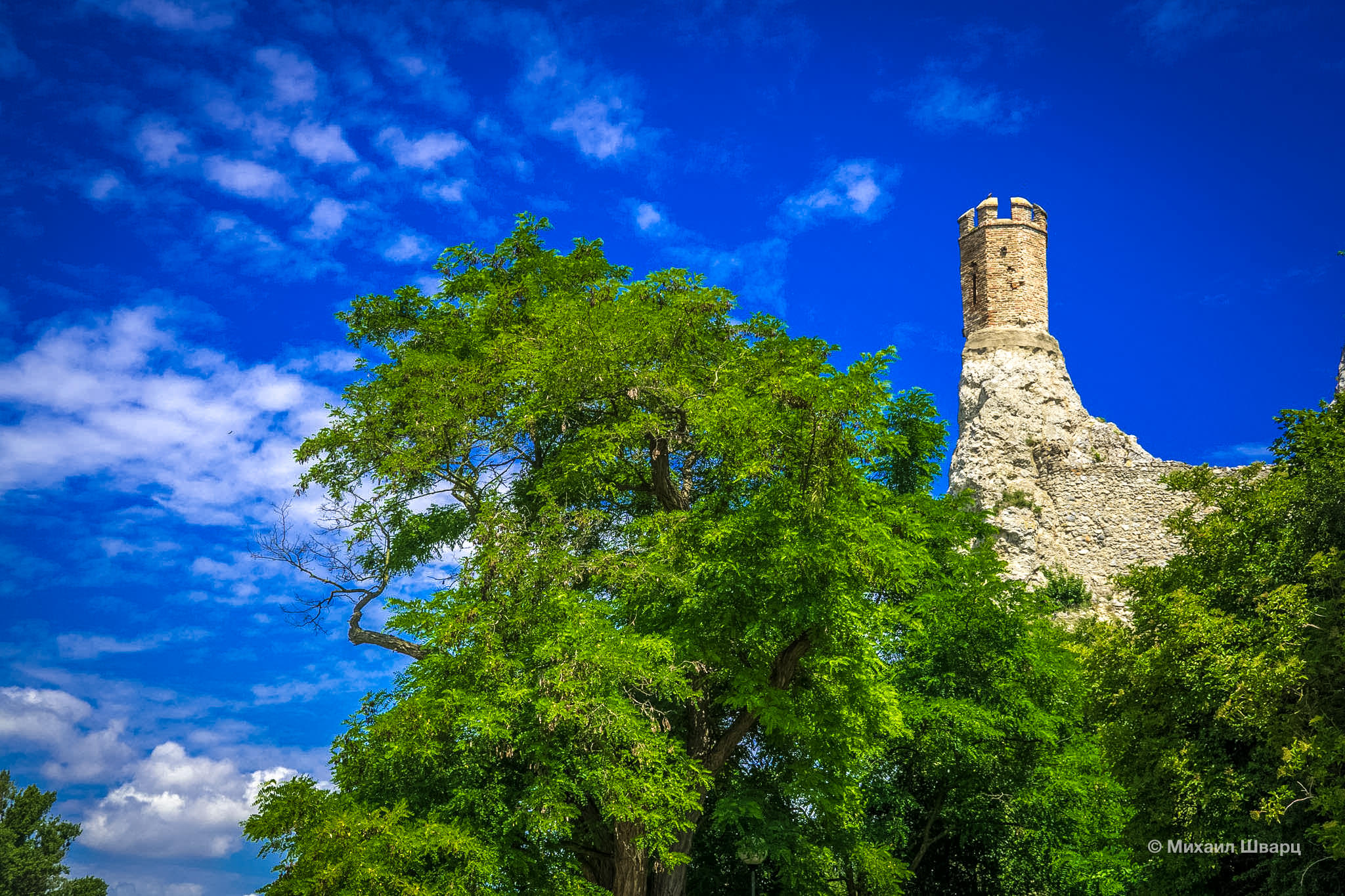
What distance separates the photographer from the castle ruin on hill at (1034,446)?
34750mm

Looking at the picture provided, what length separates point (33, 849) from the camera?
35406 millimetres

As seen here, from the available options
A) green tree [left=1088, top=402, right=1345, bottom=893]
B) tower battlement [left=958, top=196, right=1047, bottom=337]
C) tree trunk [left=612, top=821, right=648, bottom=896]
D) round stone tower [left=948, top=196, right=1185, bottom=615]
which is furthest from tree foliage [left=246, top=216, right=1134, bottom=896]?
tower battlement [left=958, top=196, right=1047, bottom=337]

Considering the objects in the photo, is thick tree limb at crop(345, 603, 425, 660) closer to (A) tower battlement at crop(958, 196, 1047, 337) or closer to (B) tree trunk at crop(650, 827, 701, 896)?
(B) tree trunk at crop(650, 827, 701, 896)

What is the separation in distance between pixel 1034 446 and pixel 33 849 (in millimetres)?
39633

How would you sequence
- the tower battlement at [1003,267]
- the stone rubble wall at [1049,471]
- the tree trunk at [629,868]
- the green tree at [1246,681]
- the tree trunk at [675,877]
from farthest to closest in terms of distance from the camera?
1. the tower battlement at [1003,267]
2. the stone rubble wall at [1049,471]
3. the tree trunk at [675,877]
4. the tree trunk at [629,868]
5. the green tree at [1246,681]

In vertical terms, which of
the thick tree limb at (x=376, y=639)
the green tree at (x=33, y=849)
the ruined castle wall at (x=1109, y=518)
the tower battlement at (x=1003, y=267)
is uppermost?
the tower battlement at (x=1003, y=267)

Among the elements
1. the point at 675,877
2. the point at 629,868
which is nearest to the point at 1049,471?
the point at 675,877

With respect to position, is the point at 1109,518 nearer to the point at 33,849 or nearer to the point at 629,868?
the point at 629,868

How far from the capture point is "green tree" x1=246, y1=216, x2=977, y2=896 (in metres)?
12.1

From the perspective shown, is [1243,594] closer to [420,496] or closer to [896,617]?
[896,617]

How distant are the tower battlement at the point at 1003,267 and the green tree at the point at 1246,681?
26603mm

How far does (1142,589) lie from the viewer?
47.2 ft

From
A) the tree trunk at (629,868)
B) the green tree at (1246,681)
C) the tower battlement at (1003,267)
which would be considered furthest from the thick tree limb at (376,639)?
the tower battlement at (1003,267)

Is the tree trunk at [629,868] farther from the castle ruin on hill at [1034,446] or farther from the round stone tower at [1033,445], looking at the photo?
the castle ruin on hill at [1034,446]
